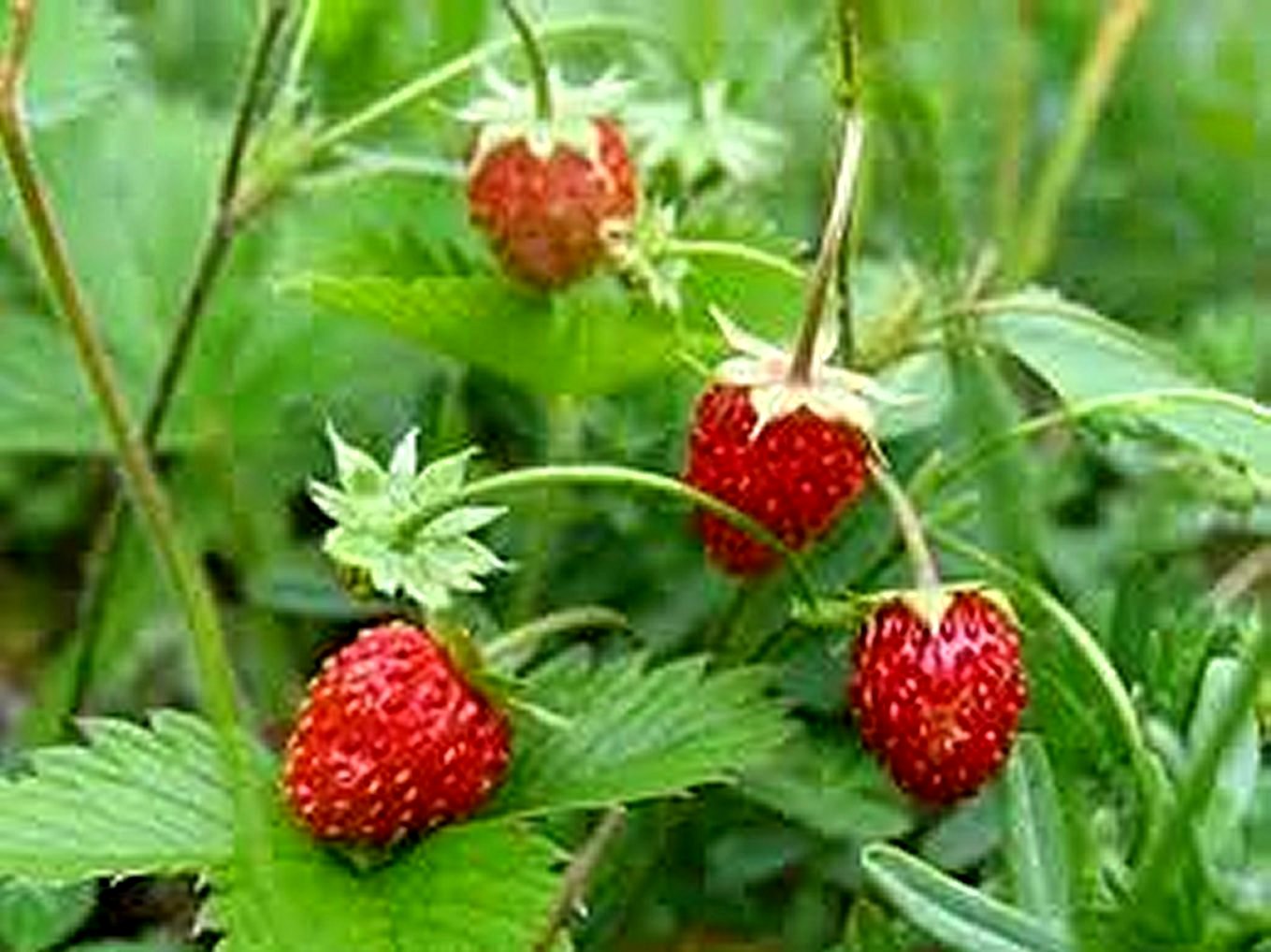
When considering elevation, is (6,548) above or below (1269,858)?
below

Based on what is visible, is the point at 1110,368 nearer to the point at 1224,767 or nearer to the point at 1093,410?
the point at 1093,410

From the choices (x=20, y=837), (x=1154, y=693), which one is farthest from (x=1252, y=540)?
(x=20, y=837)

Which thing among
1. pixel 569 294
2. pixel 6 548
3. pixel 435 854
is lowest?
pixel 6 548

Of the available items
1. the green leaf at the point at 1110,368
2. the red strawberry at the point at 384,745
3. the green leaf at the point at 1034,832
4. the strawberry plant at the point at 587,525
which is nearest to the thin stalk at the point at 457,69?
the strawberry plant at the point at 587,525

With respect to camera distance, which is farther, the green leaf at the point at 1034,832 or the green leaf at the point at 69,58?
the green leaf at the point at 69,58

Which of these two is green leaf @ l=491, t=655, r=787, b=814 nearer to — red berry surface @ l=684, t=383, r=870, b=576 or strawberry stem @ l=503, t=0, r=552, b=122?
red berry surface @ l=684, t=383, r=870, b=576

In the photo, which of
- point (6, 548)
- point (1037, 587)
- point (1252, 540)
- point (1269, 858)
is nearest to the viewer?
point (1269, 858)

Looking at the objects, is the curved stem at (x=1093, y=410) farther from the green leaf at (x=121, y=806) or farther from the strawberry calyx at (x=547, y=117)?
the green leaf at (x=121, y=806)

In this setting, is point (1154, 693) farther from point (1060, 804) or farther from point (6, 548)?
point (6, 548)
